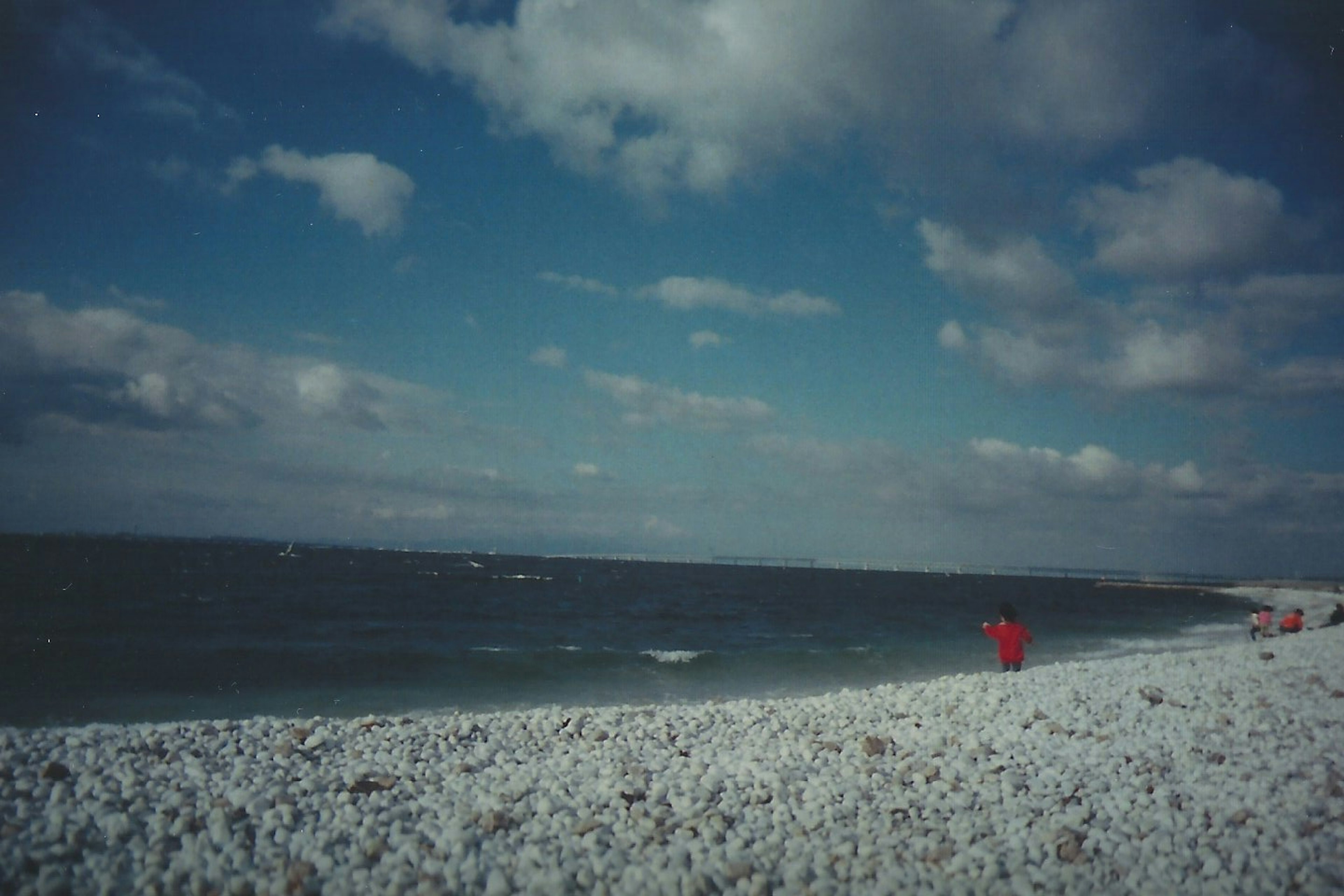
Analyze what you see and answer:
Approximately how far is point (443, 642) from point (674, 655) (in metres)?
8.71

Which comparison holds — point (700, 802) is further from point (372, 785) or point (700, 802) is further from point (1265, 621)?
point (1265, 621)

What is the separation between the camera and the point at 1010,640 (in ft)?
50.2

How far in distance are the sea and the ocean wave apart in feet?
0.64

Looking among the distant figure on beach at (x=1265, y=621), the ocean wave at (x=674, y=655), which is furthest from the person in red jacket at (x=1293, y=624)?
the ocean wave at (x=674, y=655)

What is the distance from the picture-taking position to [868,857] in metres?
5.89

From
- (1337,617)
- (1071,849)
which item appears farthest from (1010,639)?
(1337,617)

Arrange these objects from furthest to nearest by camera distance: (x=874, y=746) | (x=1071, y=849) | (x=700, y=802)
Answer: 1. (x=874, y=746)
2. (x=700, y=802)
3. (x=1071, y=849)

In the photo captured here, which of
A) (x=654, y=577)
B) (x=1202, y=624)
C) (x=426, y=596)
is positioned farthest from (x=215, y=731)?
(x=654, y=577)

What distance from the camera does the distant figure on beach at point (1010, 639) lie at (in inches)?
599

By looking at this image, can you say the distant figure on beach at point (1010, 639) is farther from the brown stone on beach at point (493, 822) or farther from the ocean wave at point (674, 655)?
the brown stone on beach at point (493, 822)

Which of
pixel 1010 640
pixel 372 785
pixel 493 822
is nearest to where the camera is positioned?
pixel 493 822

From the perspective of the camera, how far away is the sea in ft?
53.9

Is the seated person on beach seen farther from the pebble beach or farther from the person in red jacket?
the pebble beach

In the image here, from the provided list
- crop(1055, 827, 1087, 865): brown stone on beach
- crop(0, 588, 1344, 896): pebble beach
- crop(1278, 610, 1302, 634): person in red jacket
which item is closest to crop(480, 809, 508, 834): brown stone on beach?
crop(0, 588, 1344, 896): pebble beach
